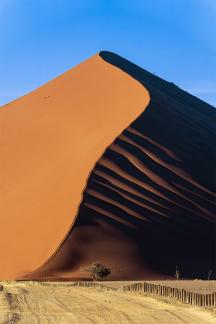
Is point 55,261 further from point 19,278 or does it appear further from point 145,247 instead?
point 145,247

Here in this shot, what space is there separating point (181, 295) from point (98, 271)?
19.7m

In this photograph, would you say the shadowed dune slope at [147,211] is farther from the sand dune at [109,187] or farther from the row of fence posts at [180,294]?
the row of fence posts at [180,294]

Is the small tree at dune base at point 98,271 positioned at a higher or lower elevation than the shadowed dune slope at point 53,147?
lower

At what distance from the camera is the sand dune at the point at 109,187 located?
54969 millimetres

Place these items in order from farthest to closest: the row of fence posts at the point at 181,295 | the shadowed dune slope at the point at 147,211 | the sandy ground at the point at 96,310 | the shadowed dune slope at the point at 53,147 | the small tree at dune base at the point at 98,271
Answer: the shadowed dune slope at the point at 53,147 < the shadowed dune slope at the point at 147,211 < the small tree at dune base at the point at 98,271 < the row of fence posts at the point at 181,295 < the sandy ground at the point at 96,310

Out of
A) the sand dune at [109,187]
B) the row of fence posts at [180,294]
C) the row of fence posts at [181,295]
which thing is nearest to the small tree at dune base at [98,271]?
the sand dune at [109,187]

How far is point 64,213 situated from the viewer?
5834 cm

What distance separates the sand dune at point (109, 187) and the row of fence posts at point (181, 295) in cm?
1409

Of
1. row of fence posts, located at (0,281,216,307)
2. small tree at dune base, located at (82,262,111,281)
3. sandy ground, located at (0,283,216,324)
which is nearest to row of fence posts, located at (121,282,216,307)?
row of fence posts, located at (0,281,216,307)

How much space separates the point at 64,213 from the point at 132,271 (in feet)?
27.4

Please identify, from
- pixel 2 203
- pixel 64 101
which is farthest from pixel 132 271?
pixel 64 101

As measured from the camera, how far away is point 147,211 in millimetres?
59625

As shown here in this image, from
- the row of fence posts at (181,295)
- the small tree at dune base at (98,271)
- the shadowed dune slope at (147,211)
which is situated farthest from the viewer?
the shadowed dune slope at (147,211)

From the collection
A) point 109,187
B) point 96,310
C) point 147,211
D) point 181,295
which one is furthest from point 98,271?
point 96,310
